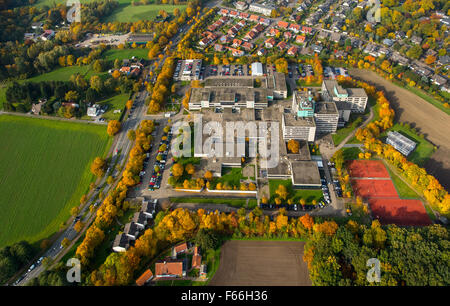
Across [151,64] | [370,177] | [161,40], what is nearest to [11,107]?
[151,64]

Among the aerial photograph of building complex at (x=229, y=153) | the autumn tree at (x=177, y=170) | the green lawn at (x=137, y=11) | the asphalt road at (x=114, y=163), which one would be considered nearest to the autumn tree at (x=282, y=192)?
the aerial photograph of building complex at (x=229, y=153)

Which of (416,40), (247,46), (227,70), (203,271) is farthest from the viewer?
(247,46)

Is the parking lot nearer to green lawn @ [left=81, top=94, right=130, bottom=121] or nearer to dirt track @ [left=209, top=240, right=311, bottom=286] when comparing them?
green lawn @ [left=81, top=94, right=130, bottom=121]

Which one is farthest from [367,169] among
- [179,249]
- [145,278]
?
[145,278]

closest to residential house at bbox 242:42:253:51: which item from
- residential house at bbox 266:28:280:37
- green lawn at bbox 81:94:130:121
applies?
residential house at bbox 266:28:280:37

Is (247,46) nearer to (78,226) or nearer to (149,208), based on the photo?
(149,208)

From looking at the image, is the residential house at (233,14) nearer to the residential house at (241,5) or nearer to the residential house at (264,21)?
the residential house at (241,5)
